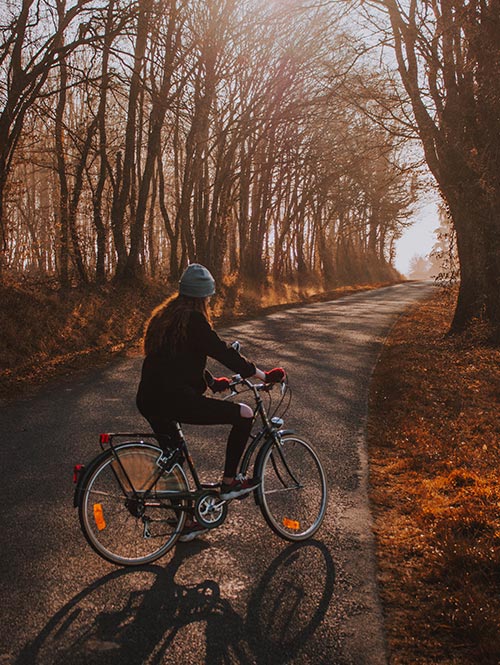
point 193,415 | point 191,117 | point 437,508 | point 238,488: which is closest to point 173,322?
point 193,415

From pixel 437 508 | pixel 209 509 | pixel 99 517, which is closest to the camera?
pixel 99 517

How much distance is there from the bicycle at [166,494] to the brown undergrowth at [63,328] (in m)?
5.84

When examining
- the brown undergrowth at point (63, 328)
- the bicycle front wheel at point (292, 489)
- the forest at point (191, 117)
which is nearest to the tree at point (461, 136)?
the forest at point (191, 117)

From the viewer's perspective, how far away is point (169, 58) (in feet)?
49.4

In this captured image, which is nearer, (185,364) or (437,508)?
(185,364)

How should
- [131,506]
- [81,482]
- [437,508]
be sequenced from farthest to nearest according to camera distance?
[437,508] → [131,506] → [81,482]

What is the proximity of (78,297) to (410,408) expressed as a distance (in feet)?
32.5

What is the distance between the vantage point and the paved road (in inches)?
132

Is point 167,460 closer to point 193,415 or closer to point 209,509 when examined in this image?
point 193,415

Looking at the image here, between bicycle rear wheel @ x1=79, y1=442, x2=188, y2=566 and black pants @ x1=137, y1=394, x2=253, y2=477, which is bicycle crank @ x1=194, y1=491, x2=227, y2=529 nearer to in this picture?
bicycle rear wheel @ x1=79, y1=442, x2=188, y2=566

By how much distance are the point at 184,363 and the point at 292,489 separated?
1.58m

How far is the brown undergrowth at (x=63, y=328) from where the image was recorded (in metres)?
11.4

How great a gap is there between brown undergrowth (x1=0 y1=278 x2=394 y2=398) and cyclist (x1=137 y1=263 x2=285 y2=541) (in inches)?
231

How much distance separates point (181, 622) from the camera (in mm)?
3598
